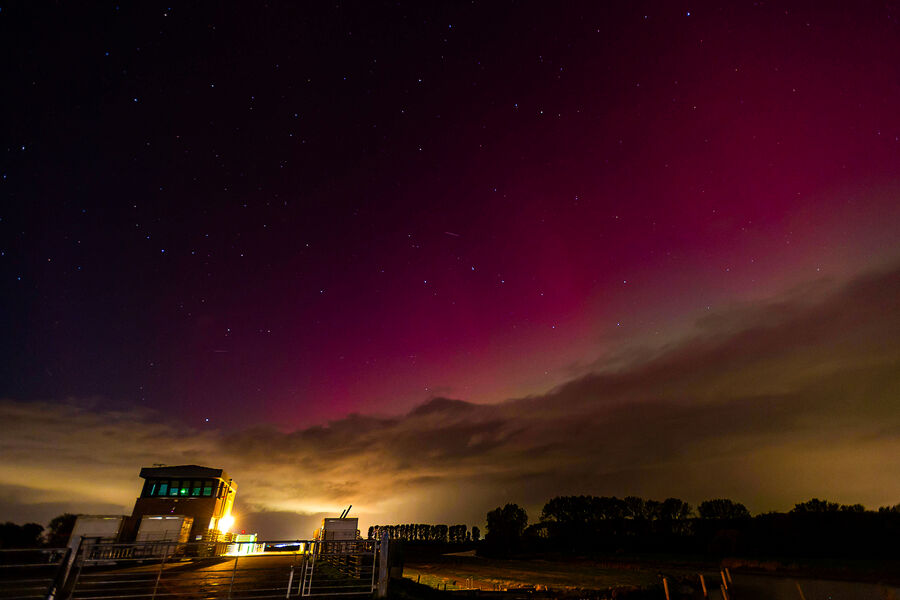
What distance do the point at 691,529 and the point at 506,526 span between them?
212 ft

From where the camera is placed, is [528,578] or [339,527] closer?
[339,527]

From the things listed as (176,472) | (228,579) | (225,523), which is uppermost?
(176,472)

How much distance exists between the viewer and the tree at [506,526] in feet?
528

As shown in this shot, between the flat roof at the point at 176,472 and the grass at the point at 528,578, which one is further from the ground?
the flat roof at the point at 176,472

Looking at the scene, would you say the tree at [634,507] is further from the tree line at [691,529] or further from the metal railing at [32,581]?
the metal railing at [32,581]

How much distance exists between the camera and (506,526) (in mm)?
181000

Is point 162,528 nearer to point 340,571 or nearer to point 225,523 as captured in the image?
point 225,523

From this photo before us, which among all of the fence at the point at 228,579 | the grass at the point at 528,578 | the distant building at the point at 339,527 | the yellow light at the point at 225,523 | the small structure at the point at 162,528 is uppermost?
the yellow light at the point at 225,523

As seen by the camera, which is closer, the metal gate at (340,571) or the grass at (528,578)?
the metal gate at (340,571)

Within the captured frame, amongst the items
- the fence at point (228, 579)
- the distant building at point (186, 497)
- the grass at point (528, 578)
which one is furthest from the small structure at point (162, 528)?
the grass at point (528, 578)

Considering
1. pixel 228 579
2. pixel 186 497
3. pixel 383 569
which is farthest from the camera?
pixel 186 497

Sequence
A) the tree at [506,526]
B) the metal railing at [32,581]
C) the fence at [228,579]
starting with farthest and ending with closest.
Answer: the tree at [506,526], the fence at [228,579], the metal railing at [32,581]

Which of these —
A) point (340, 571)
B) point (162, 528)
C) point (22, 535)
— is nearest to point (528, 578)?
point (162, 528)

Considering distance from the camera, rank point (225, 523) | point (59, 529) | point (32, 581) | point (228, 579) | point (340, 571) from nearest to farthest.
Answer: point (32, 581)
point (228, 579)
point (340, 571)
point (225, 523)
point (59, 529)
